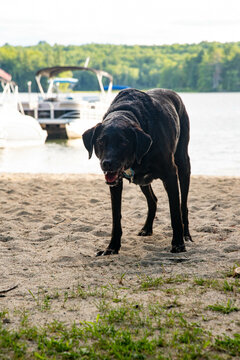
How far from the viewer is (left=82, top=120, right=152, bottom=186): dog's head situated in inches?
166

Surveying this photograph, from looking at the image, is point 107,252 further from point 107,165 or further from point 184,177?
point 184,177

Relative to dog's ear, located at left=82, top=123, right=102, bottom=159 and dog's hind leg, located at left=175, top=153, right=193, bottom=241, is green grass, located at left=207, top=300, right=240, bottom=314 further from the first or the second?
dog's hind leg, located at left=175, top=153, right=193, bottom=241

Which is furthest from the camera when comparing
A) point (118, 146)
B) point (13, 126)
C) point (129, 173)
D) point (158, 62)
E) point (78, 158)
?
point (158, 62)

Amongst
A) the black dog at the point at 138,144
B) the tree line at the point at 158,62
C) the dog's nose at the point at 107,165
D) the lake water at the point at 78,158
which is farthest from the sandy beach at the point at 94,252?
the tree line at the point at 158,62

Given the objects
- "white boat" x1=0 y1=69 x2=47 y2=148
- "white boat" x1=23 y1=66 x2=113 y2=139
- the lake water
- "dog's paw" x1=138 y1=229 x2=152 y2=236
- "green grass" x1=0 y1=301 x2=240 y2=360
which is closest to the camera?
"green grass" x1=0 y1=301 x2=240 y2=360

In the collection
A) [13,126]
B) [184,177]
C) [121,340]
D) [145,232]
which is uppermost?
[184,177]

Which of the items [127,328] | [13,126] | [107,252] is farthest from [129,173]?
[13,126]

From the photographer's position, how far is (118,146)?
427cm

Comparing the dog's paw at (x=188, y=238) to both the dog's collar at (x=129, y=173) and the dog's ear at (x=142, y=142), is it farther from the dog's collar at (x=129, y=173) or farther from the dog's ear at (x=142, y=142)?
the dog's ear at (x=142, y=142)

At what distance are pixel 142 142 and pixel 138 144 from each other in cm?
4

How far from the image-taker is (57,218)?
667cm

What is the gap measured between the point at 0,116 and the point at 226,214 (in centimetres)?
1666

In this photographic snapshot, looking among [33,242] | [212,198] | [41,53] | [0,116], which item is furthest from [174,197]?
[41,53]

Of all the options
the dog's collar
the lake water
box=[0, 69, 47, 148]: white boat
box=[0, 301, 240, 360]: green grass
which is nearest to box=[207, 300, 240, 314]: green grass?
box=[0, 301, 240, 360]: green grass
